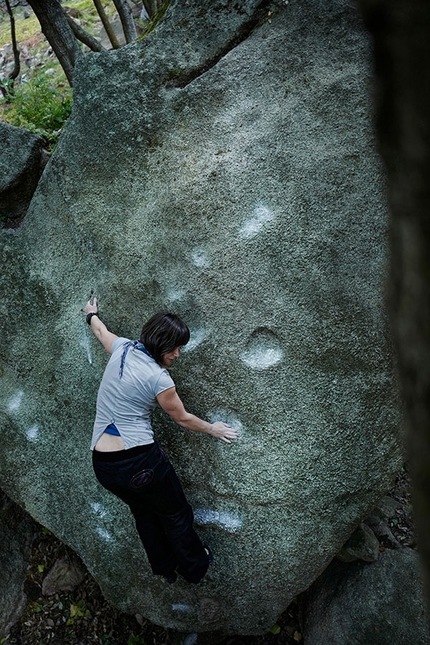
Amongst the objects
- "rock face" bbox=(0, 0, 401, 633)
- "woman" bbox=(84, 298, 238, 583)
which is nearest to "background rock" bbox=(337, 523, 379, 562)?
"rock face" bbox=(0, 0, 401, 633)

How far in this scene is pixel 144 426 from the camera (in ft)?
12.6

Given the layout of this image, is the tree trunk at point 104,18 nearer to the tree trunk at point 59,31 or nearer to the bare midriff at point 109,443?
the tree trunk at point 59,31

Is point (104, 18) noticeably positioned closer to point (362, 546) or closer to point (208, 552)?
point (208, 552)

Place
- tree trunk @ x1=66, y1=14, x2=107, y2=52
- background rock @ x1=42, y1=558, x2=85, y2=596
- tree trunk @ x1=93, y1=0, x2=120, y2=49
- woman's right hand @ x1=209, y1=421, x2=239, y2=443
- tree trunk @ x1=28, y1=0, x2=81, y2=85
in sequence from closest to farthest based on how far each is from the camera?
woman's right hand @ x1=209, y1=421, x2=239, y2=443, background rock @ x1=42, y1=558, x2=85, y2=596, tree trunk @ x1=28, y1=0, x2=81, y2=85, tree trunk @ x1=66, y1=14, x2=107, y2=52, tree trunk @ x1=93, y1=0, x2=120, y2=49

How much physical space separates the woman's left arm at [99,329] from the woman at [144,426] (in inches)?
0.4

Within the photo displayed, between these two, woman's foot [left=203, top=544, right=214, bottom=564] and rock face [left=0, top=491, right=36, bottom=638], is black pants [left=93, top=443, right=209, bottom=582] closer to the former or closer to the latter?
woman's foot [left=203, top=544, right=214, bottom=564]

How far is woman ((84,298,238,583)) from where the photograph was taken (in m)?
3.71

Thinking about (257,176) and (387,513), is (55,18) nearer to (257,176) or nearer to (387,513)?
(257,176)

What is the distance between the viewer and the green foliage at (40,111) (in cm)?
694

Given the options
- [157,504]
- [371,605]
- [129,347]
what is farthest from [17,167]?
[371,605]

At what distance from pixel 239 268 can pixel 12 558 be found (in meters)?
3.74

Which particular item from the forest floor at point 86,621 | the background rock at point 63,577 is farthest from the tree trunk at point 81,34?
the background rock at point 63,577

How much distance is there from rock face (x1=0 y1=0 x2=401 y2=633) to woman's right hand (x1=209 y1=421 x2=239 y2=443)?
79 mm

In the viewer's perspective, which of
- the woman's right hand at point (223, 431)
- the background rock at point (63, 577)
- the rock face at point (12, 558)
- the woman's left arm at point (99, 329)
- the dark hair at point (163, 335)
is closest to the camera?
the dark hair at point (163, 335)
